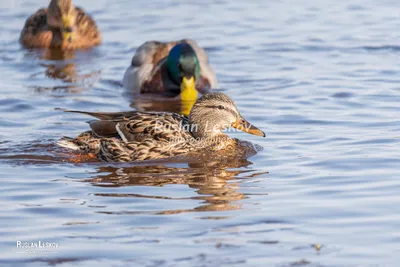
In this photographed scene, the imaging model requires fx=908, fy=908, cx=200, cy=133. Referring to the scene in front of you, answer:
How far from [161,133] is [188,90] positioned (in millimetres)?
3692

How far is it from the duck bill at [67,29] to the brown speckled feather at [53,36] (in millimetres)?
91

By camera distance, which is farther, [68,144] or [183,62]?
[183,62]

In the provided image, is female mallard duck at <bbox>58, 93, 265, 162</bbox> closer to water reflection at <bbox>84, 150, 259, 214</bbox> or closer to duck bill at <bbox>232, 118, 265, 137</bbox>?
duck bill at <bbox>232, 118, 265, 137</bbox>

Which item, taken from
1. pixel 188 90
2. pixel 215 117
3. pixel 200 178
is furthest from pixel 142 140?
pixel 188 90

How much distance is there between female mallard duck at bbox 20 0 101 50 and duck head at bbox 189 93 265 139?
756 cm

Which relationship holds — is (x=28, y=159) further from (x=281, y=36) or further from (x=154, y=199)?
(x=281, y=36)

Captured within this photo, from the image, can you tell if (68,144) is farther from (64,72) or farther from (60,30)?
(60,30)

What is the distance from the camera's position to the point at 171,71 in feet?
41.4

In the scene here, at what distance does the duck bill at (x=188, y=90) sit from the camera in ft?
40.0

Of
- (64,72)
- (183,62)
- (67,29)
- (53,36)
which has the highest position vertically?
(67,29)

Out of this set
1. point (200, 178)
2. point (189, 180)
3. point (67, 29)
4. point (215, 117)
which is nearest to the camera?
point (189, 180)

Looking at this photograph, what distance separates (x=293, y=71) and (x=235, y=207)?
647cm

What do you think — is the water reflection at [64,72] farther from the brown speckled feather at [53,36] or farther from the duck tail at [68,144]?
the duck tail at [68,144]

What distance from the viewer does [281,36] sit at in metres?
15.2
